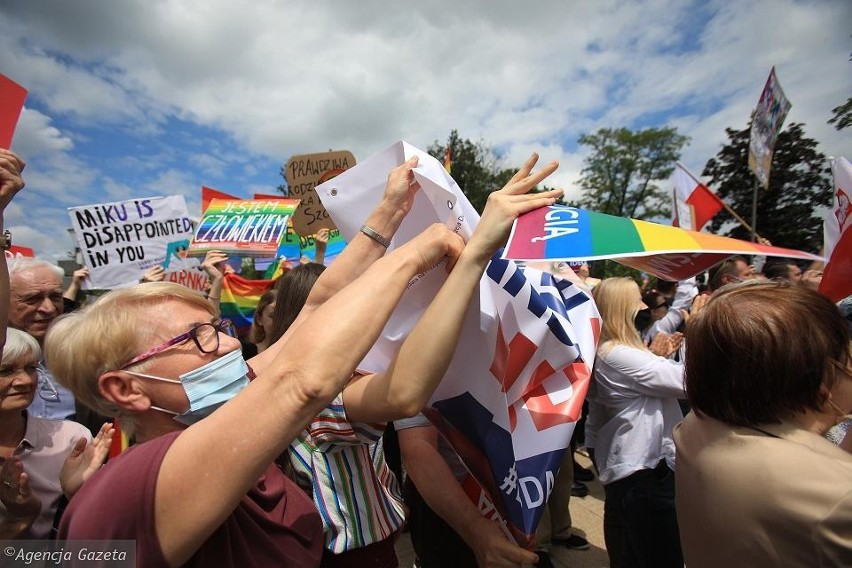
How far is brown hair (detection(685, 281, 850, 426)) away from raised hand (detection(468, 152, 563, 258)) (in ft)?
1.88

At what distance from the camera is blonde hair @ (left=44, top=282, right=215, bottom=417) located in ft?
3.76

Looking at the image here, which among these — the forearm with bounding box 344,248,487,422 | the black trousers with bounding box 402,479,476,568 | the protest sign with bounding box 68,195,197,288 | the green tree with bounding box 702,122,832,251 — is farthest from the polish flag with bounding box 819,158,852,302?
the green tree with bounding box 702,122,832,251

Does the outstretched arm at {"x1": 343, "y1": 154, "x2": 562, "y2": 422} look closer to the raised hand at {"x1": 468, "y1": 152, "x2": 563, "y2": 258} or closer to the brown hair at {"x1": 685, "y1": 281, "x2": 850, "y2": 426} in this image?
the raised hand at {"x1": 468, "y1": 152, "x2": 563, "y2": 258}

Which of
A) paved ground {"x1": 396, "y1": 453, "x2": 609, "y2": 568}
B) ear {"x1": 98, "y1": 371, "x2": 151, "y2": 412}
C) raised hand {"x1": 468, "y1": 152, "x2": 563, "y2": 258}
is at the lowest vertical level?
paved ground {"x1": 396, "y1": 453, "x2": 609, "y2": 568}

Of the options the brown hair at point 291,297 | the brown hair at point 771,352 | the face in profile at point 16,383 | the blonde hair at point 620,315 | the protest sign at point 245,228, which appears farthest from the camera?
the protest sign at point 245,228

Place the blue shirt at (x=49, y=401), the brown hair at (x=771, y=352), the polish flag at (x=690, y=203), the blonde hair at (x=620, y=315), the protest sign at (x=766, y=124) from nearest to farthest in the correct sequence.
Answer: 1. the brown hair at (x=771, y=352)
2. the blue shirt at (x=49, y=401)
3. the blonde hair at (x=620, y=315)
4. the polish flag at (x=690, y=203)
5. the protest sign at (x=766, y=124)

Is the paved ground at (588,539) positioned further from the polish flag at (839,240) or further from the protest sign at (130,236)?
the protest sign at (130,236)

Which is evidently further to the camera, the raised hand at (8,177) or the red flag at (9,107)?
the red flag at (9,107)

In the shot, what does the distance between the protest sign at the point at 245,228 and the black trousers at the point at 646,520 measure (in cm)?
373

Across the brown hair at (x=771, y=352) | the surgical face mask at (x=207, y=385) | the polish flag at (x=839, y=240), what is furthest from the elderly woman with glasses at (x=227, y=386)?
the polish flag at (x=839, y=240)

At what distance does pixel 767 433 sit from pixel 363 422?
42.3 inches

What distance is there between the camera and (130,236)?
4715 mm

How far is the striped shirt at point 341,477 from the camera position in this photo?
4.74 ft

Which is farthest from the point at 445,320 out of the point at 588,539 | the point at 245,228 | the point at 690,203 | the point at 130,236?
the point at 690,203
